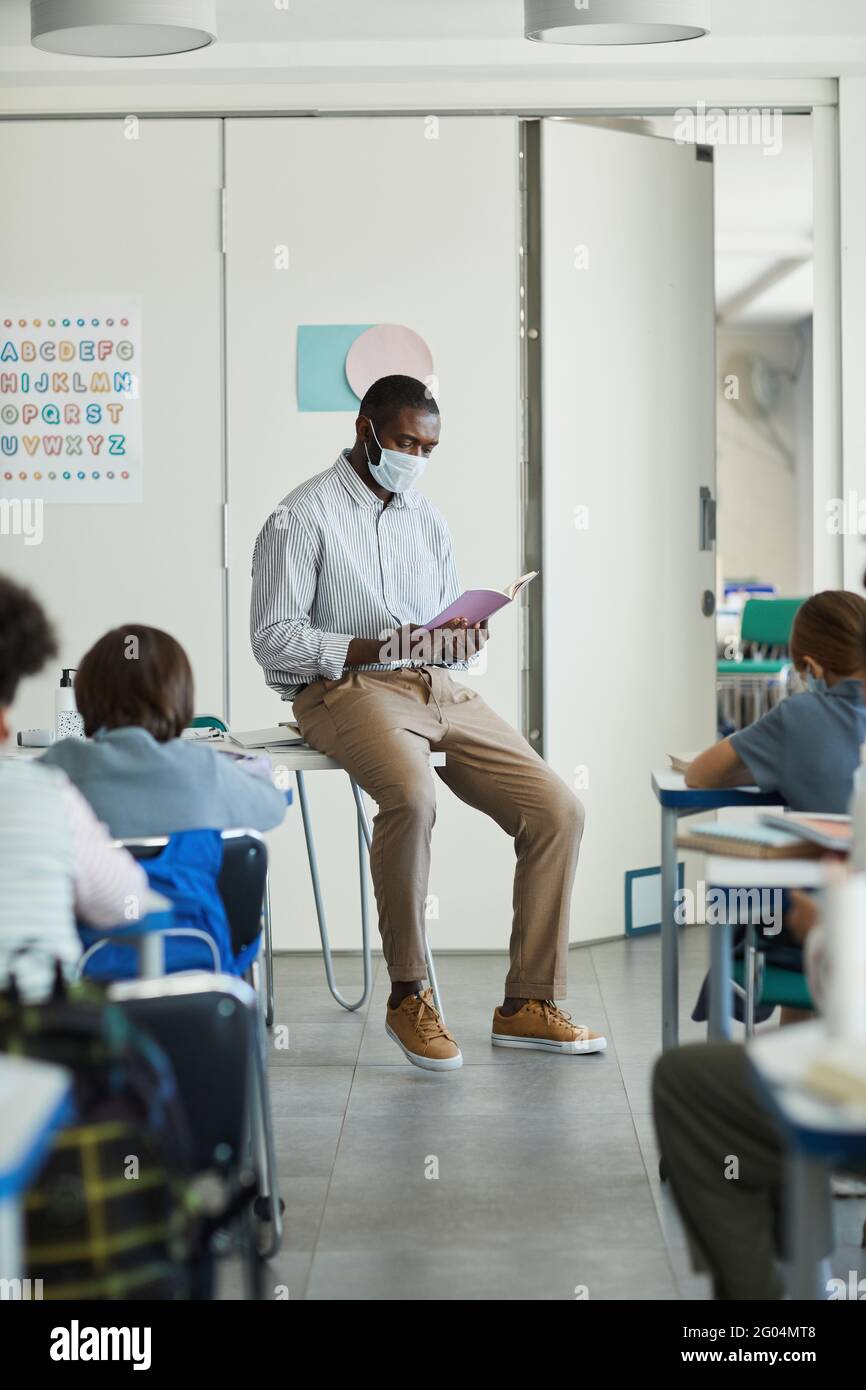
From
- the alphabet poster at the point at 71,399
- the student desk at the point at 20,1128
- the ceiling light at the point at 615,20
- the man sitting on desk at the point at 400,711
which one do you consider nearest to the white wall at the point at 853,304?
the ceiling light at the point at 615,20

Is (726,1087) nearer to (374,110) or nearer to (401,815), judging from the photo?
(401,815)

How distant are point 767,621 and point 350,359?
3946 millimetres

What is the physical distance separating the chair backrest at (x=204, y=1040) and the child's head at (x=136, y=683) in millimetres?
873

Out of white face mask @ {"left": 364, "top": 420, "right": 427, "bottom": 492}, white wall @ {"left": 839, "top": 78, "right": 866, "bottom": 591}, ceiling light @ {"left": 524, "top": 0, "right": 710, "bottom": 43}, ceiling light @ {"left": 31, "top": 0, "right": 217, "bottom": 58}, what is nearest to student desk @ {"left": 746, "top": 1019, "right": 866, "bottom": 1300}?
white face mask @ {"left": 364, "top": 420, "right": 427, "bottom": 492}

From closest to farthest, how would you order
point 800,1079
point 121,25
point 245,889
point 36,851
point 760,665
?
point 800,1079 → point 36,851 → point 245,889 → point 121,25 → point 760,665

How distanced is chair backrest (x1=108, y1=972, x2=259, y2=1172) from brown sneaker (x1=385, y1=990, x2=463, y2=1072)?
188 cm

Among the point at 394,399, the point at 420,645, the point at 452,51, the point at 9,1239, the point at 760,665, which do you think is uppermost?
the point at 452,51

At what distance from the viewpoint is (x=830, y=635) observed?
8.93ft

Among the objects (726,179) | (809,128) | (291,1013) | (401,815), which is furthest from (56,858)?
(726,179)

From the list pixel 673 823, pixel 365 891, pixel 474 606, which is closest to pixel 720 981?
pixel 673 823

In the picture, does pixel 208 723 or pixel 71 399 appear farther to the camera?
pixel 71 399

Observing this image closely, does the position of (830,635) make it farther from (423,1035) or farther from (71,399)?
(71,399)

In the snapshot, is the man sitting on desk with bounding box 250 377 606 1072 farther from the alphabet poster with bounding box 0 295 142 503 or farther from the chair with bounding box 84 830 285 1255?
the alphabet poster with bounding box 0 295 142 503

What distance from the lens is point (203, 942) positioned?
2.34 m
